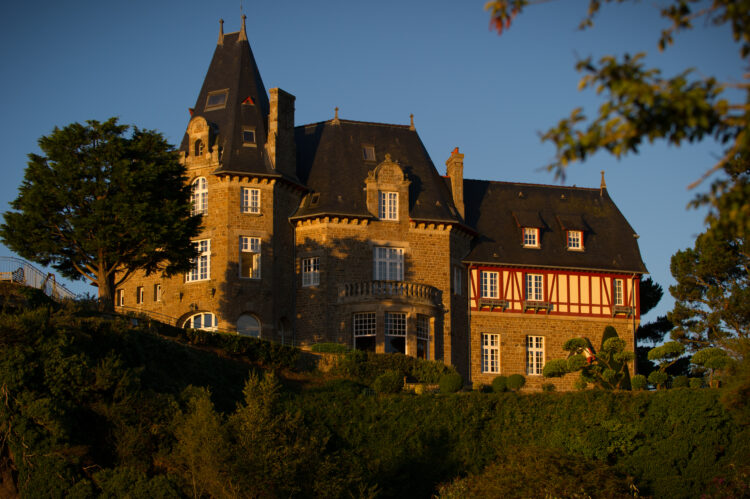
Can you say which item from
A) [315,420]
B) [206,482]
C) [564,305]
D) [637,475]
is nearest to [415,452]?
[315,420]

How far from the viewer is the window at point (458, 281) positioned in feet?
141

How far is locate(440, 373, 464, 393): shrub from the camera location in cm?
3478

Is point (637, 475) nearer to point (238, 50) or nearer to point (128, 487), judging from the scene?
point (128, 487)

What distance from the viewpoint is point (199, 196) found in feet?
132

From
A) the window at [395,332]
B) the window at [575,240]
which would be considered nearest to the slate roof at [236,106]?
the window at [395,332]

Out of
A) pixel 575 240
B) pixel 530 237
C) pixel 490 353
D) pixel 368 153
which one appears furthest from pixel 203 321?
pixel 575 240

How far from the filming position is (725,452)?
30.1m

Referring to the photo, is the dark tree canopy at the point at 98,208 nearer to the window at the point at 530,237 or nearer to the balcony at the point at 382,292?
the balcony at the point at 382,292

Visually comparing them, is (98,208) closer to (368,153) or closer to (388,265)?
(388,265)

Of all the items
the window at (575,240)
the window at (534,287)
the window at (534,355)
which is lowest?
the window at (534,355)

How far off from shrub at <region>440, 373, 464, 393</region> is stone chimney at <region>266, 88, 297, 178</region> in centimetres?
1202

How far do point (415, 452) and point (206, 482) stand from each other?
9226mm

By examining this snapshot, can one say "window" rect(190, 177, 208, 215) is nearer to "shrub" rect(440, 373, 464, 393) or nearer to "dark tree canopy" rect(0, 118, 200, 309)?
"dark tree canopy" rect(0, 118, 200, 309)

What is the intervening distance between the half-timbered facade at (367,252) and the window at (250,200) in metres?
0.06
